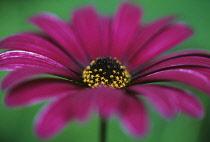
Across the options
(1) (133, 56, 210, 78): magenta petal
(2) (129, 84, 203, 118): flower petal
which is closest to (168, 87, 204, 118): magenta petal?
(2) (129, 84, 203, 118): flower petal

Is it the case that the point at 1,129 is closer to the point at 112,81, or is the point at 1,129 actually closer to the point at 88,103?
the point at 112,81

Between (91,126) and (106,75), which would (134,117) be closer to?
(106,75)

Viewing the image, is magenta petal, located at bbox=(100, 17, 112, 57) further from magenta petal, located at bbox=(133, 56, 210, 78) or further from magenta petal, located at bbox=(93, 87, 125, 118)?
magenta petal, located at bbox=(93, 87, 125, 118)

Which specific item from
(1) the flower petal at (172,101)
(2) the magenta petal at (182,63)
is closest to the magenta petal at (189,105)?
(1) the flower petal at (172,101)

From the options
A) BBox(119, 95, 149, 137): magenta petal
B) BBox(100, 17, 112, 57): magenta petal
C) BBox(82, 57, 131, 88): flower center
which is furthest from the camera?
BBox(100, 17, 112, 57): magenta petal

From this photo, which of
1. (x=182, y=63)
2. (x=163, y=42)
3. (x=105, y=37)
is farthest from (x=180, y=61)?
(x=105, y=37)

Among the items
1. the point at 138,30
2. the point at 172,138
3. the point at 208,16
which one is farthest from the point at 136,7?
the point at 208,16

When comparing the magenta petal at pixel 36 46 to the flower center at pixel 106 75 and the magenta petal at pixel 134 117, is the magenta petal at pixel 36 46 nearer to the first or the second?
the flower center at pixel 106 75
